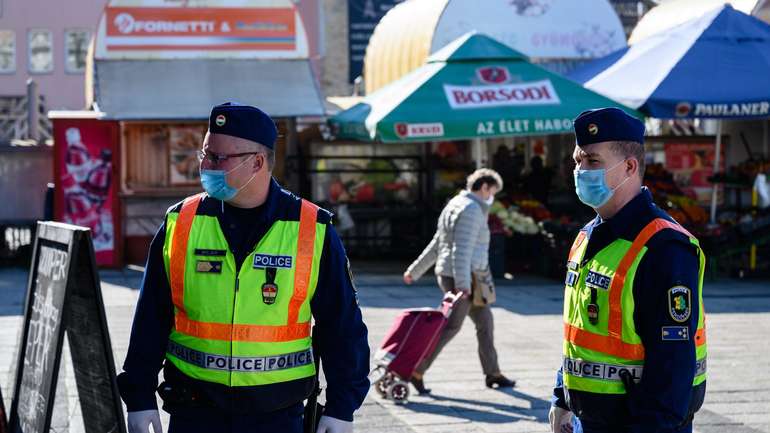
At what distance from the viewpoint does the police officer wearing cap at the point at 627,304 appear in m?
3.89

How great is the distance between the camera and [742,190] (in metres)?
19.6

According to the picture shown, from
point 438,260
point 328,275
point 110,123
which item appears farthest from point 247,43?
point 328,275

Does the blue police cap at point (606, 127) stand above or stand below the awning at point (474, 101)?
above

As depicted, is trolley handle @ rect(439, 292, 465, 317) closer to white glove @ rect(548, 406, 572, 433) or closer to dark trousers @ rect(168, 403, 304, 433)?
white glove @ rect(548, 406, 572, 433)

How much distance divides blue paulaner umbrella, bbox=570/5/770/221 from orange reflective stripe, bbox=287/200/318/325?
1256 centimetres

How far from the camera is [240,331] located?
13.5 ft

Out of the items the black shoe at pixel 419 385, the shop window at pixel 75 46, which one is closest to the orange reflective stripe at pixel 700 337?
the black shoe at pixel 419 385

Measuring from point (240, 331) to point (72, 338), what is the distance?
129 cm

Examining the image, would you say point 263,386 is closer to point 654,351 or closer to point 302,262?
point 302,262

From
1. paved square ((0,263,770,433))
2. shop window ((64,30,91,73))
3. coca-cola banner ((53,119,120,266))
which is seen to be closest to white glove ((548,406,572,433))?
paved square ((0,263,770,433))

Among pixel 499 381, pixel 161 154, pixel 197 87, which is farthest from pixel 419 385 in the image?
pixel 161 154

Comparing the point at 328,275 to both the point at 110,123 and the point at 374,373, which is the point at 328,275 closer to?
the point at 374,373

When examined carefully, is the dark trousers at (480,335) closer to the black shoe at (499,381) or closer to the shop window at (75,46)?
the black shoe at (499,381)

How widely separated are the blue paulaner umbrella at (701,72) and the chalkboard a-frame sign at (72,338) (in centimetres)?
1207
